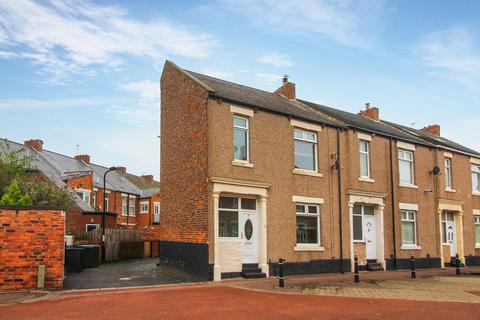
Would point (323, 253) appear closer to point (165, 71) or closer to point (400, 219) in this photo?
point (400, 219)

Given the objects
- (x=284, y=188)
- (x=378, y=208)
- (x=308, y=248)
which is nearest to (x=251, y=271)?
(x=308, y=248)

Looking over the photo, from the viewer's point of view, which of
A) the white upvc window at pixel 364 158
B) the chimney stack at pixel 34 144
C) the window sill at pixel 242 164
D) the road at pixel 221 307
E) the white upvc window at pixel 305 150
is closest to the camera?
the road at pixel 221 307

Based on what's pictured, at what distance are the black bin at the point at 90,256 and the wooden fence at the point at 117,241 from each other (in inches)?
159

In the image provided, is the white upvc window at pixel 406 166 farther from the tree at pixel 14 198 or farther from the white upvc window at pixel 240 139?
the tree at pixel 14 198

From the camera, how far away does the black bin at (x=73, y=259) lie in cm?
1808

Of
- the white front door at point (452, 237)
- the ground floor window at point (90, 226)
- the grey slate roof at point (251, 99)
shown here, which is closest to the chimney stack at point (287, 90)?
the grey slate roof at point (251, 99)

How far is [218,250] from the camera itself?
16656 millimetres

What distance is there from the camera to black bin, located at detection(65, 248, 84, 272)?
18078mm

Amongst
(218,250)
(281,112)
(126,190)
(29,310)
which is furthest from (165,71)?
(126,190)

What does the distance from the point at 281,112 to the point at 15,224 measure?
11128 millimetres

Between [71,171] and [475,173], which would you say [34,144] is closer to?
[71,171]

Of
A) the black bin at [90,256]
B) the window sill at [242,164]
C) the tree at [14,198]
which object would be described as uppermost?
the window sill at [242,164]

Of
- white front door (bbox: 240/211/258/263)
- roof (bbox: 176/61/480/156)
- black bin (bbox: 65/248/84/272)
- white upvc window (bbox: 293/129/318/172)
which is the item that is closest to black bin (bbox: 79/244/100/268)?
black bin (bbox: 65/248/84/272)

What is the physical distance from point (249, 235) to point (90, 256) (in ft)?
25.2
